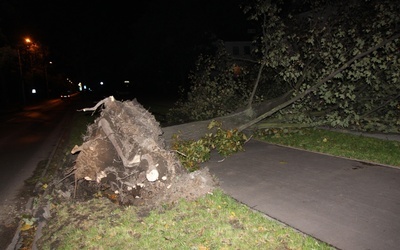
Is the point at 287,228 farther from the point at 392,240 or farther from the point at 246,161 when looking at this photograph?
the point at 246,161

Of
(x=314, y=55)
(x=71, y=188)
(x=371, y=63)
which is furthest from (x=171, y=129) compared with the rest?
(x=371, y=63)

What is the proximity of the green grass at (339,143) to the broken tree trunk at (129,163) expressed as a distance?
400cm

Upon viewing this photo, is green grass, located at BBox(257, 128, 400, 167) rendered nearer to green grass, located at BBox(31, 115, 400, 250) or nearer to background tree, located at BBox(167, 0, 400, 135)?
background tree, located at BBox(167, 0, 400, 135)

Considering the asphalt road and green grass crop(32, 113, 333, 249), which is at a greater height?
green grass crop(32, 113, 333, 249)

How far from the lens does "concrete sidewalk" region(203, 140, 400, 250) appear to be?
4.23 m

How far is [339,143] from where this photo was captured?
8703 mm

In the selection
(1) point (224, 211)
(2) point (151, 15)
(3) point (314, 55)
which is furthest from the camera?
(2) point (151, 15)

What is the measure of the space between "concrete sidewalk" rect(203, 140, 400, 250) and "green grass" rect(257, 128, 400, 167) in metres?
0.46

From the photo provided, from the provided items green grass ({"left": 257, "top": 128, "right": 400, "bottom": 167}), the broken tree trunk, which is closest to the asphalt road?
the broken tree trunk

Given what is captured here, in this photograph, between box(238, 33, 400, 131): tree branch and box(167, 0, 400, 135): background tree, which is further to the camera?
box(167, 0, 400, 135): background tree

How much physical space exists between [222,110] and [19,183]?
25.6ft

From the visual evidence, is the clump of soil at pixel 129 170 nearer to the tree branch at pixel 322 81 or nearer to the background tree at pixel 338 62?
the tree branch at pixel 322 81

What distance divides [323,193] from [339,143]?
373 cm

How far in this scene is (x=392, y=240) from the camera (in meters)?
3.99
